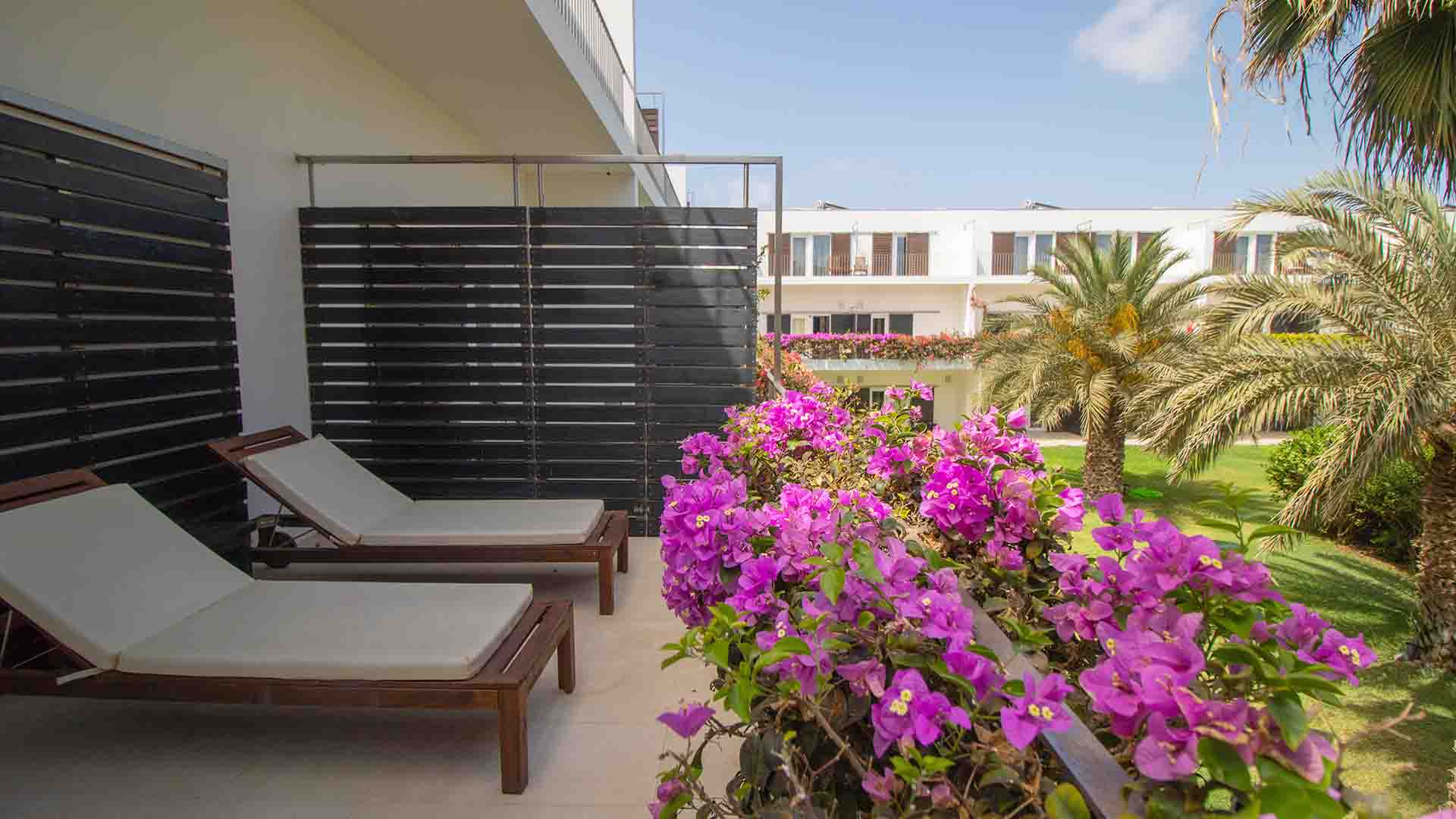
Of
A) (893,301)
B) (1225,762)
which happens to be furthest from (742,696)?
(893,301)

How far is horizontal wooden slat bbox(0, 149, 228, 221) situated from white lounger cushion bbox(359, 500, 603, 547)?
6.53 ft

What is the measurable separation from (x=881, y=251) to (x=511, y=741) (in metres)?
27.0

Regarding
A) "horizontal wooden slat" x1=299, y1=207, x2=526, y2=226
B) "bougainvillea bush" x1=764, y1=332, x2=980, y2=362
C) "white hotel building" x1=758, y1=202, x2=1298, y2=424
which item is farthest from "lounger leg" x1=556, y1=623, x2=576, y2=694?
"white hotel building" x1=758, y1=202, x2=1298, y2=424

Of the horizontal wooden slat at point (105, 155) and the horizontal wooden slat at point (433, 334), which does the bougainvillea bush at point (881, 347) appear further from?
the horizontal wooden slat at point (105, 155)

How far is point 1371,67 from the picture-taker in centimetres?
552

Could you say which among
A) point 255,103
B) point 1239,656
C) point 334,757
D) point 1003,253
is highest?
point 1003,253

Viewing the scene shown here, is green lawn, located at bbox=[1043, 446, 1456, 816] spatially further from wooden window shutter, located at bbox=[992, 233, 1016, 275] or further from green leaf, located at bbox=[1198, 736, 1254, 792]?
wooden window shutter, located at bbox=[992, 233, 1016, 275]

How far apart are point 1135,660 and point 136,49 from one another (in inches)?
196

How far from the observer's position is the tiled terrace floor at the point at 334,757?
2.38m

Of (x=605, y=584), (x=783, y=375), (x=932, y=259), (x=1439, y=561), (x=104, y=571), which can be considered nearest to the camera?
(x=104, y=571)

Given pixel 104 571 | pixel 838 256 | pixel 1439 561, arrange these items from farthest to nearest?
pixel 838 256, pixel 1439 561, pixel 104 571

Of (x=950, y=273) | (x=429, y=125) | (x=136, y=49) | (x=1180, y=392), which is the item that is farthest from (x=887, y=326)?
(x=136, y=49)

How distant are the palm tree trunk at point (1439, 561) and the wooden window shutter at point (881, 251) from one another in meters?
22.0

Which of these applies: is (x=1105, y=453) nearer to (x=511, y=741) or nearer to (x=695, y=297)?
(x=695, y=297)
